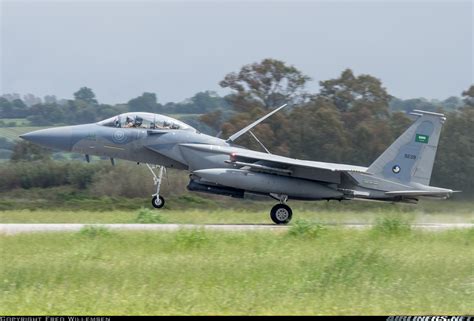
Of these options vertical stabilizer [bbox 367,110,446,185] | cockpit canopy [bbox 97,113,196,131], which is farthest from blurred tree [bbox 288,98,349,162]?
cockpit canopy [bbox 97,113,196,131]

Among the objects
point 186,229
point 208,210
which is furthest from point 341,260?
point 208,210

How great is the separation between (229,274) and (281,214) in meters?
9.13

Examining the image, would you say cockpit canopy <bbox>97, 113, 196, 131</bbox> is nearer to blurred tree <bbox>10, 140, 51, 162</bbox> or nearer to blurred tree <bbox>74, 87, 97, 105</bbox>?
blurred tree <bbox>10, 140, 51, 162</bbox>

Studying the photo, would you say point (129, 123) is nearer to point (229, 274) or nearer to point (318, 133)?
point (318, 133)

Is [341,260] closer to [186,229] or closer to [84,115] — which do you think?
[186,229]

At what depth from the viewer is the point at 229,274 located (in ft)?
41.5

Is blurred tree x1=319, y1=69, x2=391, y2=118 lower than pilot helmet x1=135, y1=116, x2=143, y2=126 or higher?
higher

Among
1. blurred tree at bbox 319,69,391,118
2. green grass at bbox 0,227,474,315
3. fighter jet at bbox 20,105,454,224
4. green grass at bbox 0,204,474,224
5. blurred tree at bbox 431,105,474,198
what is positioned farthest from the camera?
blurred tree at bbox 319,69,391,118

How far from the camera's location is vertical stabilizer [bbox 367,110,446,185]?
21641mm

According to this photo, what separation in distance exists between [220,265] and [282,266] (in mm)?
956

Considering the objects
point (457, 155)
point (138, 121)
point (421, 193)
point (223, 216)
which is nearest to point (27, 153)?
point (138, 121)

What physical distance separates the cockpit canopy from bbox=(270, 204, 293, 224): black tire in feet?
11.0

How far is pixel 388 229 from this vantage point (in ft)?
60.4

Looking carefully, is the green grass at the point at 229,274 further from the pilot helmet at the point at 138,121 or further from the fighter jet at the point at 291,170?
the pilot helmet at the point at 138,121
